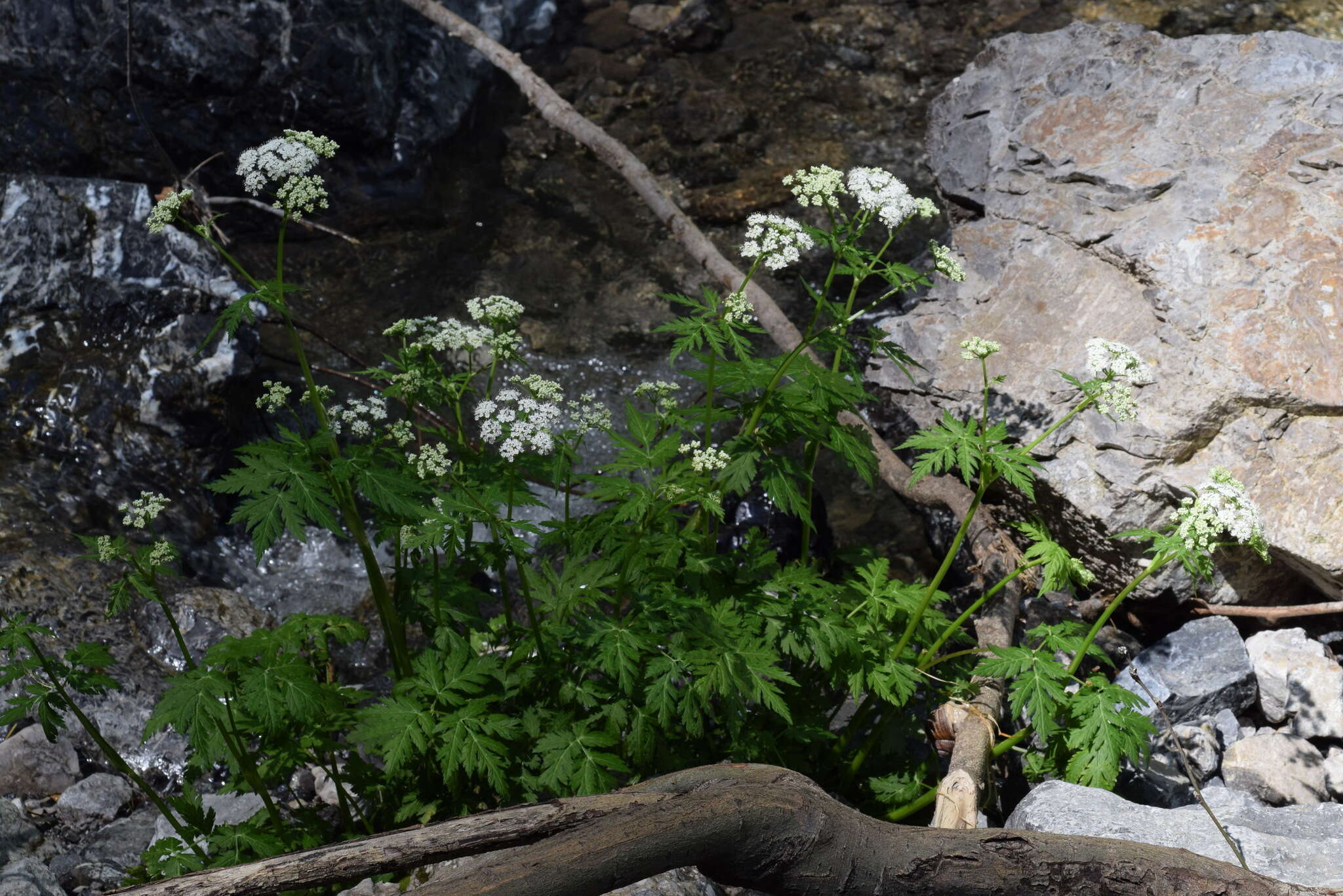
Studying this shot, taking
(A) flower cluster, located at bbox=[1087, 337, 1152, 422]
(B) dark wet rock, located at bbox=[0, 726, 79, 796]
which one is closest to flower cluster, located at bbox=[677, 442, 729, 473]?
(A) flower cluster, located at bbox=[1087, 337, 1152, 422]

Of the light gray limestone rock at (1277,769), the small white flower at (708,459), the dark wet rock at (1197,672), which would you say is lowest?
the light gray limestone rock at (1277,769)

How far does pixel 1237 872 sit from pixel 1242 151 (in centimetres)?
502

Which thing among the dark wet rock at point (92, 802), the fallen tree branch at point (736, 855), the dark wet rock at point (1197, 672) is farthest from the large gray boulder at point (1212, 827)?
the dark wet rock at point (92, 802)

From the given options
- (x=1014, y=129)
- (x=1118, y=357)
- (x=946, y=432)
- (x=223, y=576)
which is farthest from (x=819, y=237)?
(x=223, y=576)

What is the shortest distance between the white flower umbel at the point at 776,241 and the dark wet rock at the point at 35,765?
4026 millimetres

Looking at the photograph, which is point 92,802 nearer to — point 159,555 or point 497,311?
point 159,555

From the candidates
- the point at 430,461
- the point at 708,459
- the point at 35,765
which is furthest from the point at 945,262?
the point at 35,765

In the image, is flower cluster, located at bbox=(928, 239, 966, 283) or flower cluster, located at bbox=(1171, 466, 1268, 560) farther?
flower cluster, located at bbox=(928, 239, 966, 283)

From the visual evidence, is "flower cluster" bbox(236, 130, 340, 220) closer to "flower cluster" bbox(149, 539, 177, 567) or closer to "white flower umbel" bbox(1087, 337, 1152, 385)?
"flower cluster" bbox(149, 539, 177, 567)

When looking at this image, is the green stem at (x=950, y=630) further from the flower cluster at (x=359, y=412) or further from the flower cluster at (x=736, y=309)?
the flower cluster at (x=359, y=412)

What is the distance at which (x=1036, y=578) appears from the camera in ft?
17.1

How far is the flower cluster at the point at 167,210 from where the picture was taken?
3.26m

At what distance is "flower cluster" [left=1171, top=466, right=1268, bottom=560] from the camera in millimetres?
3391

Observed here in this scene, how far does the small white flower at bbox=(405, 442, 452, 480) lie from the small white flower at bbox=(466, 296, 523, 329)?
0.52 metres
